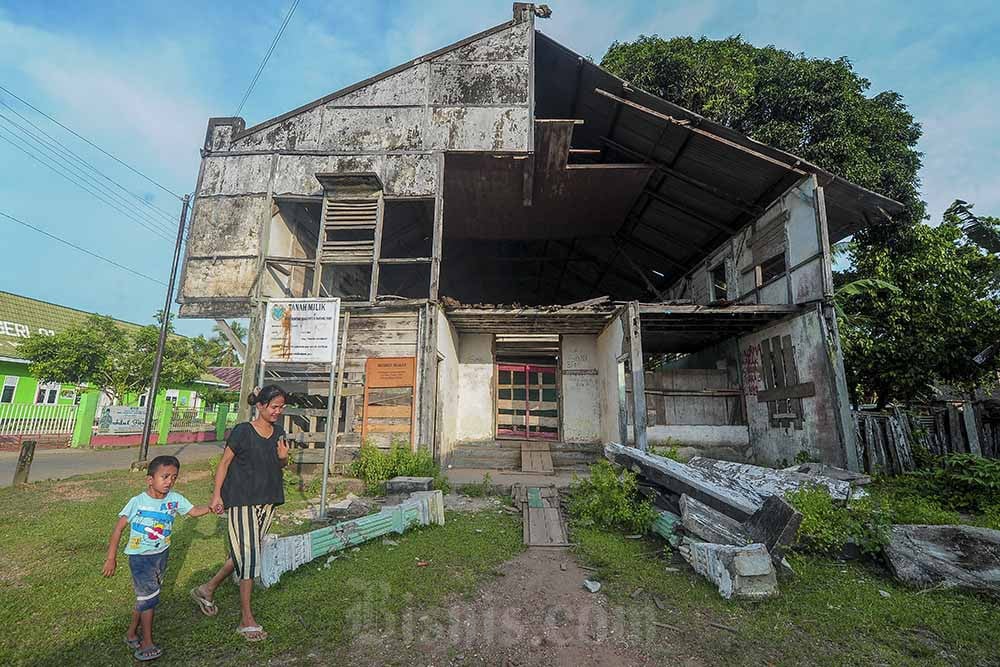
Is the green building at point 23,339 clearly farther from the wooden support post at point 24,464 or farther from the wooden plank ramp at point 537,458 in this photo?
the wooden plank ramp at point 537,458

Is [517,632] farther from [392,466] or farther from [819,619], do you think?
[392,466]

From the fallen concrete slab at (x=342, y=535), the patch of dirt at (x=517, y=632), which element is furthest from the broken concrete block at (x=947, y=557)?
the fallen concrete slab at (x=342, y=535)

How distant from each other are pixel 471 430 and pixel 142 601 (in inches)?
371

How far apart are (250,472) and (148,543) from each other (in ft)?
2.31

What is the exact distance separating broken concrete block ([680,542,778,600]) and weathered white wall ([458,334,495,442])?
8.34 meters

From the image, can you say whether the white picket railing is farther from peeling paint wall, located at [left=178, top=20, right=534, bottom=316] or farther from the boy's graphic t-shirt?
the boy's graphic t-shirt

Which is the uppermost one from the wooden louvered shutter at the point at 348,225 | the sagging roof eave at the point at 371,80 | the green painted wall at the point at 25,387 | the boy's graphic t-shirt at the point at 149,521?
the sagging roof eave at the point at 371,80

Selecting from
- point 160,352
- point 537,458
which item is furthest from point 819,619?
point 160,352

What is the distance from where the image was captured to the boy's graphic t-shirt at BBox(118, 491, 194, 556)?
2.89m

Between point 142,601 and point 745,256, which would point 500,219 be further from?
point 142,601

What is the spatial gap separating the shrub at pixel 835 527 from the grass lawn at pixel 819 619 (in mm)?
182

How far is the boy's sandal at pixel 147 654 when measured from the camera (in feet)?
9.16

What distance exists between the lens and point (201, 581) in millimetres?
4102

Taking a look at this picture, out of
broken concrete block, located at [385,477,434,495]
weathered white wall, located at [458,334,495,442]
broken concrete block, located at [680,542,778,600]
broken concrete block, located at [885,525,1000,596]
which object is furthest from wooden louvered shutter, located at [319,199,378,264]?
broken concrete block, located at [885,525,1000,596]
